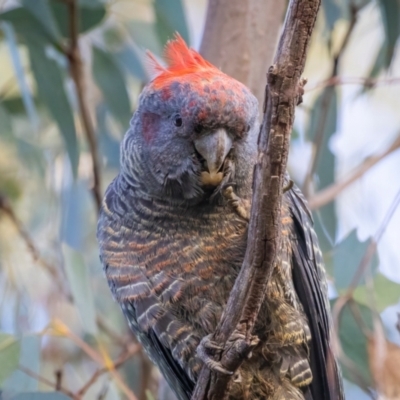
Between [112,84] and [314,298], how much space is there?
1285mm

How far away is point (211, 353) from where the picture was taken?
4.59 feet

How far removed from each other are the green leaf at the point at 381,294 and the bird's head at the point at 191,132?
609 millimetres

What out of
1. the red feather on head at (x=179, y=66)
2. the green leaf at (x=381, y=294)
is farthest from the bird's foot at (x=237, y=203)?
the green leaf at (x=381, y=294)

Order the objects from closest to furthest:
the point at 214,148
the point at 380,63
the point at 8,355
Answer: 1. the point at 214,148
2. the point at 8,355
3. the point at 380,63

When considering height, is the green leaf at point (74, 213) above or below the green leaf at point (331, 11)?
below

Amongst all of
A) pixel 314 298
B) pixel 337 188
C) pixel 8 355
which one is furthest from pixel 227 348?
pixel 337 188

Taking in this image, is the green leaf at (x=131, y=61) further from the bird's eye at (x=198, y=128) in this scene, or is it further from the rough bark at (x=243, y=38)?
the bird's eye at (x=198, y=128)

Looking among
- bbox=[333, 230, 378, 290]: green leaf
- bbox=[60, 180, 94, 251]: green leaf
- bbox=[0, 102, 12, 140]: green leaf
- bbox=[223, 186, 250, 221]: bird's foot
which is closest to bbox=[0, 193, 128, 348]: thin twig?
bbox=[60, 180, 94, 251]: green leaf

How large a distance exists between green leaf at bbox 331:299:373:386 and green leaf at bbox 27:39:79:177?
1.02 meters

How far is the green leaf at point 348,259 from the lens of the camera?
2031 mm

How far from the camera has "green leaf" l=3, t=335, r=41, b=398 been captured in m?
1.93

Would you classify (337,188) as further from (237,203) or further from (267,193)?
(267,193)

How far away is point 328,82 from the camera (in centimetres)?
217

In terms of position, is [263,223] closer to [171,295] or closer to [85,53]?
[171,295]
